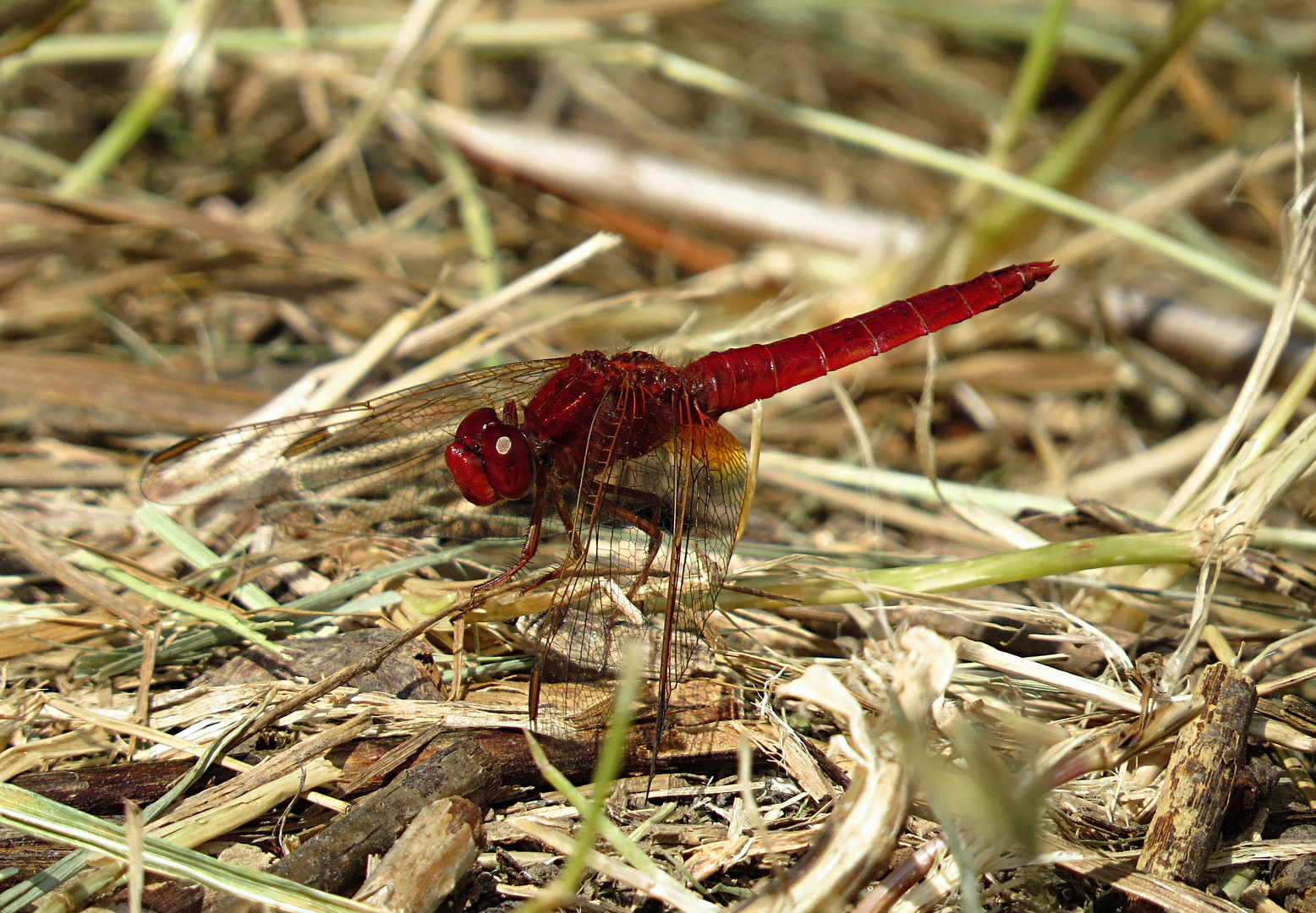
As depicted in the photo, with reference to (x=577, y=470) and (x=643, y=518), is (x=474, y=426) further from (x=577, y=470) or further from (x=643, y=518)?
(x=643, y=518)

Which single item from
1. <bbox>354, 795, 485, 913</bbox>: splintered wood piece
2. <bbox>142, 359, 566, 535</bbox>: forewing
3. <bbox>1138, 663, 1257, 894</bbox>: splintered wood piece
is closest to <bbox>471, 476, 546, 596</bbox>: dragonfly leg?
<bbox>142, 359, 566, 535</bbox>: forewing

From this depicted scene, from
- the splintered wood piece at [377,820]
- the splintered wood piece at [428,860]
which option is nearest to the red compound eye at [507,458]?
the splintered wood piece at [377,820]

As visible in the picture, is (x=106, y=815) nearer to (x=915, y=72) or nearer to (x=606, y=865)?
(x=606, y=865)

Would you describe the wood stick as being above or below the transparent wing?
below

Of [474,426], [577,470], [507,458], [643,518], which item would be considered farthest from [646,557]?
[474,426]

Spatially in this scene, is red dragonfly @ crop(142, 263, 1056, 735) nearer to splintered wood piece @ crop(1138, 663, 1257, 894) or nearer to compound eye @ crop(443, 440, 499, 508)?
compound eye @ crop(443, 440, 499, 508)

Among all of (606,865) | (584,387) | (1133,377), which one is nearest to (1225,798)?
(606,865)
